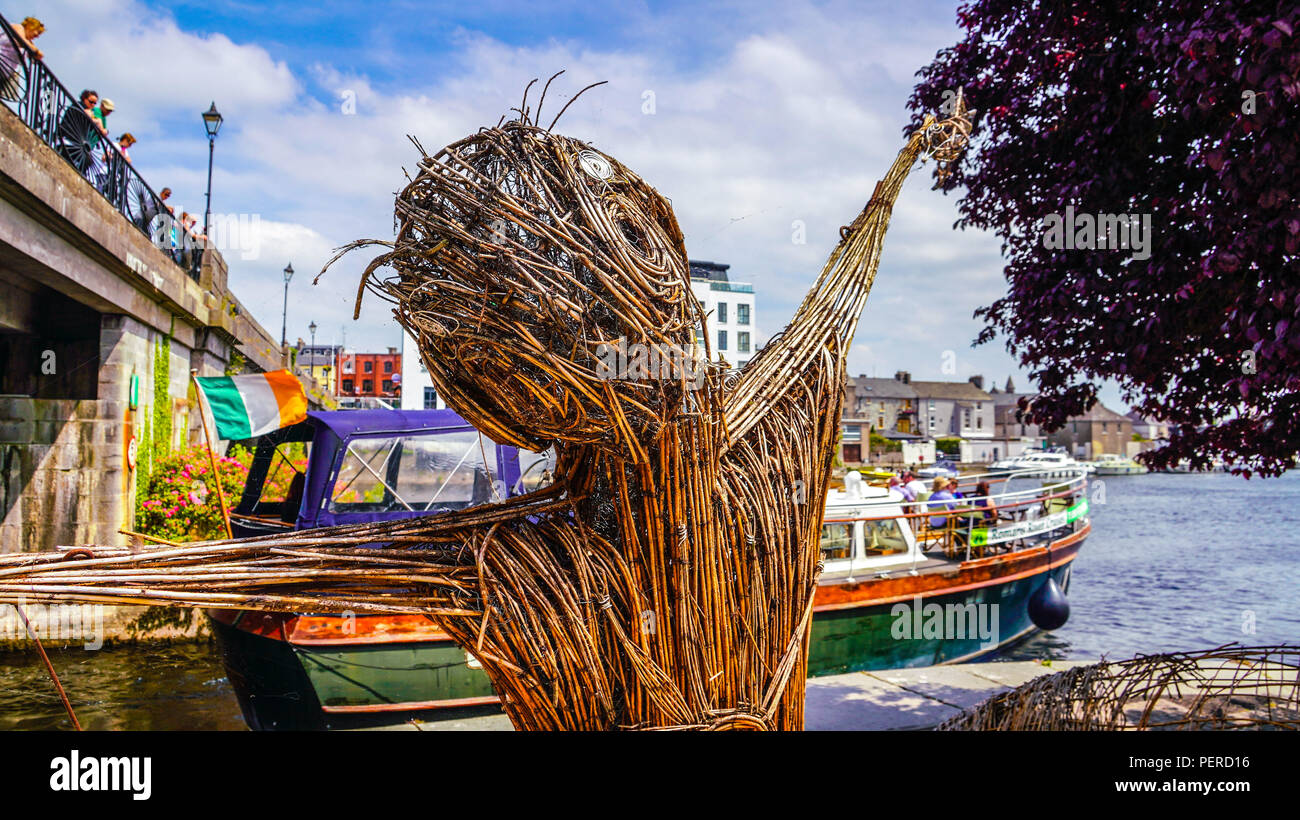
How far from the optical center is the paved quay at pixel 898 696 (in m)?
6.01

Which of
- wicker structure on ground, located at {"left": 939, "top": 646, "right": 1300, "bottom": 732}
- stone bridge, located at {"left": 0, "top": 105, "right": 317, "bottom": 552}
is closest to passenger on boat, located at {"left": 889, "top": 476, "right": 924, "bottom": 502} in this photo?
wicker structure on ground, located at {"left": 939, "top": 646, "right": 1300, "bottom": 732}

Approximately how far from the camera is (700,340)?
2.30m

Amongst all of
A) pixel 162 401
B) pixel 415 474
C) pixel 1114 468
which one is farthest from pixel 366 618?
pixel 1114 468

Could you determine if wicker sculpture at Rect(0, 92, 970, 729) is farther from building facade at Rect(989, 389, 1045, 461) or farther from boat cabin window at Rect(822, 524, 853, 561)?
building facade at Rect(989, 389, 1045, 461)

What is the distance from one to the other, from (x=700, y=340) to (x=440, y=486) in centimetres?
556

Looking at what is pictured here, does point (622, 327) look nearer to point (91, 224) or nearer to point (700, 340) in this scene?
point (700, 340)

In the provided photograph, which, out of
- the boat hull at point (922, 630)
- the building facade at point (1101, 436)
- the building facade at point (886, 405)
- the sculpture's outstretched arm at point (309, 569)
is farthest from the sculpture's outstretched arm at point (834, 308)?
the building facade at point (1101, 436)

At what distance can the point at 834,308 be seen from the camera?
2908 mm

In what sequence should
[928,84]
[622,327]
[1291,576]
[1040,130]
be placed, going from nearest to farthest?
[622,327] → [1040,130] → [928,84] → [1291,576]

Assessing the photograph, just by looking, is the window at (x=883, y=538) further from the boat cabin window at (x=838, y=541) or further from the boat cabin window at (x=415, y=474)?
the boat cabin window at (x=415, y=474)

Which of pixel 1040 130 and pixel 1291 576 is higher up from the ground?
pixel 1040 130
